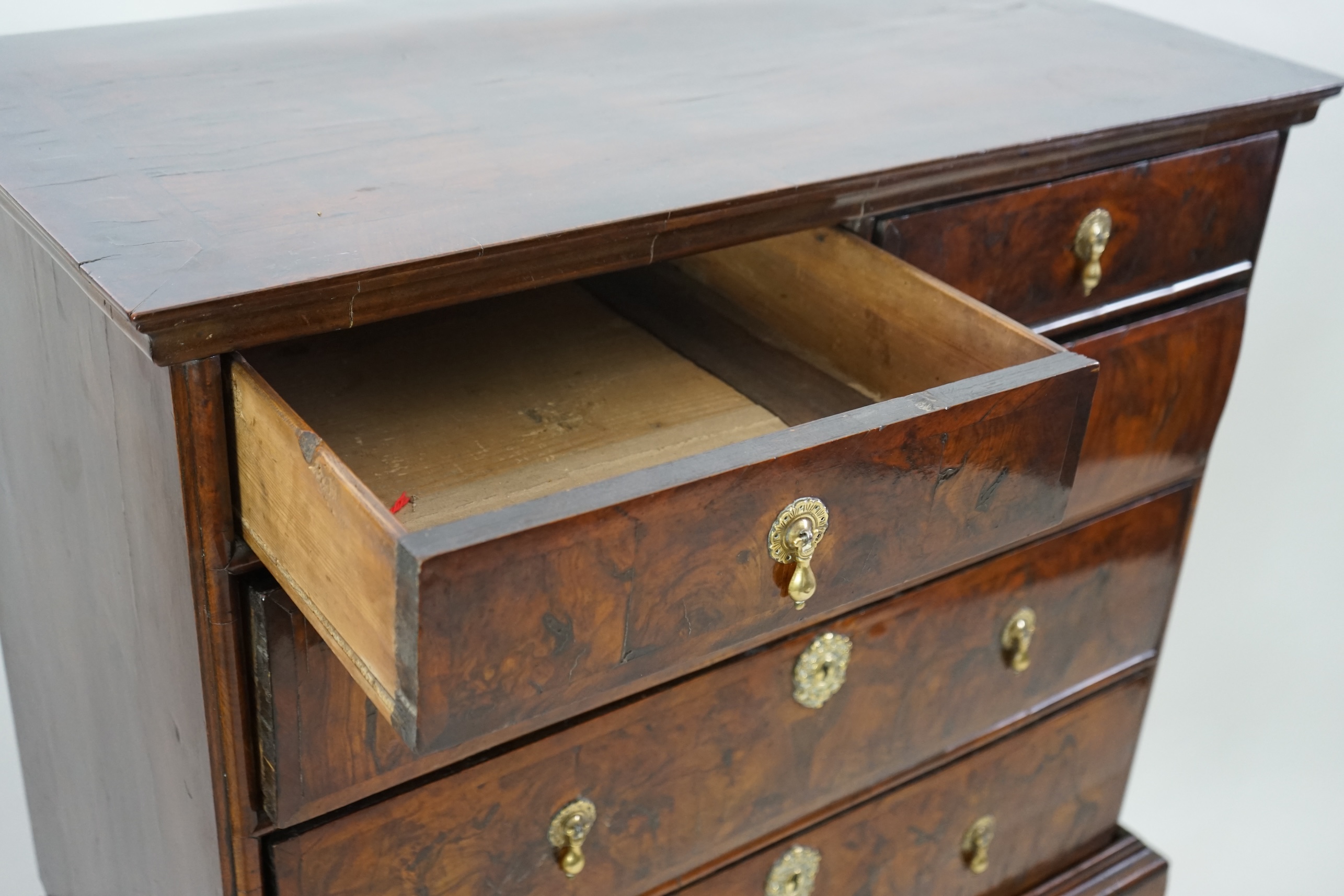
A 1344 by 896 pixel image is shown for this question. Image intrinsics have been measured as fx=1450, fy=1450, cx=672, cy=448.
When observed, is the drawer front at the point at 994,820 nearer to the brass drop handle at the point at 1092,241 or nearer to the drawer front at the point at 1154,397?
the drawer front at the point at 1154,397

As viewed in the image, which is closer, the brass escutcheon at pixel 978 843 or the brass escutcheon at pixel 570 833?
the brass escutcheon at pixel 570 833

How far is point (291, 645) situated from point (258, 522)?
82mm

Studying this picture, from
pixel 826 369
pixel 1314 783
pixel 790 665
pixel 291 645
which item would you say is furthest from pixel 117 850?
pixel 1314 783

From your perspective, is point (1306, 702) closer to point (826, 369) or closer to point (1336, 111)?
point (1336, 111)

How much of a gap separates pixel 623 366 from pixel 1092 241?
0.36 metres

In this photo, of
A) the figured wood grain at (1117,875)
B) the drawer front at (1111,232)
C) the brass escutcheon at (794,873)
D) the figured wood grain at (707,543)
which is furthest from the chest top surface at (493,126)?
the figured wood grain at (1117,875)

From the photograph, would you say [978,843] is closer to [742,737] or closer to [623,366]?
Result: [742,737]

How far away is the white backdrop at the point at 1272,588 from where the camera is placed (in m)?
1.70

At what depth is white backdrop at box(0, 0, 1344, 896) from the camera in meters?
1.70

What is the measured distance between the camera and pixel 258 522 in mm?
712

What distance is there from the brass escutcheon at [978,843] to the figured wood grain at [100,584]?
68 centimetres

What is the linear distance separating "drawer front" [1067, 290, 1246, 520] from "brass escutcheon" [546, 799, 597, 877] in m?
0.47

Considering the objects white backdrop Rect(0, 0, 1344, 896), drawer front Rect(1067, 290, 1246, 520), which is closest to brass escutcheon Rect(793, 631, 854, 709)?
drawer front Rect(1067, 290, 1246, 520)

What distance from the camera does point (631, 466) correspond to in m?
0.85
